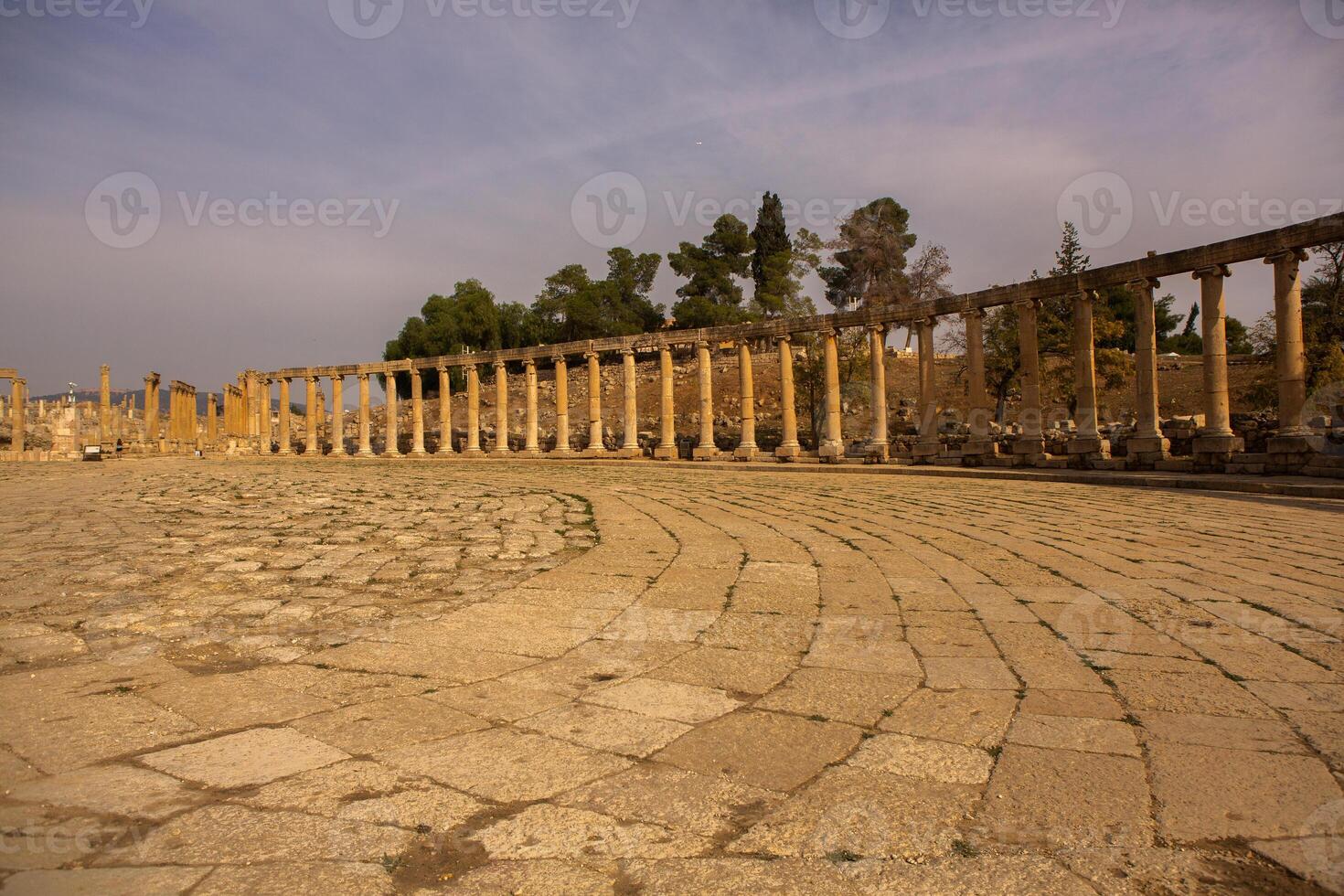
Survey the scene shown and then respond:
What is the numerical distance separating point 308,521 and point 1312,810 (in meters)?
8.66

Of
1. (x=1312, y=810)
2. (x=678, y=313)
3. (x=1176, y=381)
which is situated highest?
(x=678, y=313)

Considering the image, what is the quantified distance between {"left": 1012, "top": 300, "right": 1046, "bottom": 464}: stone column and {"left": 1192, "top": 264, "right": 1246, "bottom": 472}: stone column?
342cm

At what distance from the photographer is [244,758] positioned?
2844mm

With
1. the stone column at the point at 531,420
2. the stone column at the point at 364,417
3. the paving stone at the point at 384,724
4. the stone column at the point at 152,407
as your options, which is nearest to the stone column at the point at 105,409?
the stone column at the point at 152,407

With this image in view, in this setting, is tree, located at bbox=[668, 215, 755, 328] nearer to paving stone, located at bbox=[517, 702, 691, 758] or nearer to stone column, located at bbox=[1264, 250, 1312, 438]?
stone column, located at bbox=[1264, 250, 1312, 438]

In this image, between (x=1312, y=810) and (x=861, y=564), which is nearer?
(x=1312, y=810)

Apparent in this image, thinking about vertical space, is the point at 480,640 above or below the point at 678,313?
below

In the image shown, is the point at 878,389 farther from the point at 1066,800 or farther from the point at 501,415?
the point at 1066,800

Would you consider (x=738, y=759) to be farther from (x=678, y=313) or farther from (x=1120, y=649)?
(x=678, y=313)

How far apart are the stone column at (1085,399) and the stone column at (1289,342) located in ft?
11.2

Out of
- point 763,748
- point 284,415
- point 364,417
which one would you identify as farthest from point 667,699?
point 284,415

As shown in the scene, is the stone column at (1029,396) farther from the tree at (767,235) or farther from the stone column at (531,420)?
the tree at (767,235)

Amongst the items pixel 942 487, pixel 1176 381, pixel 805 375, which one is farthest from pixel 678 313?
pixel 942 487

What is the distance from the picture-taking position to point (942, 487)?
1426 centimetres
